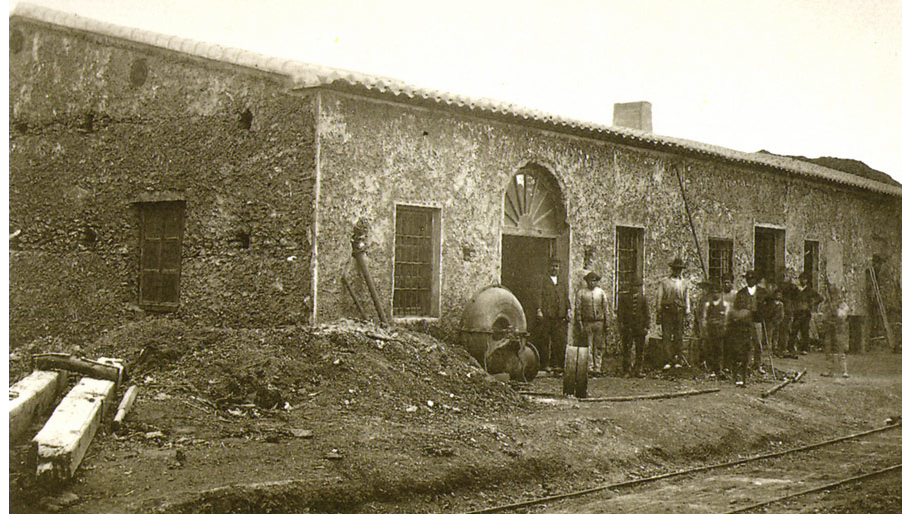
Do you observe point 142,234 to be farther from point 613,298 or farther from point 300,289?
point 613,298

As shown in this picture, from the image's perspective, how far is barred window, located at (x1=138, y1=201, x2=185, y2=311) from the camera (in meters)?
10.9

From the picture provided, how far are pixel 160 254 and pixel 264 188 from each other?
6.54 ft

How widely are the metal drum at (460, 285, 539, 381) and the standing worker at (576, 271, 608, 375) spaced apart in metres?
1.44

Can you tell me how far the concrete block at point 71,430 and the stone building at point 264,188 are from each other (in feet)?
8.40

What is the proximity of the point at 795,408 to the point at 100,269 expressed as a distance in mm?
8494

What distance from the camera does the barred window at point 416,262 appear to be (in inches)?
422

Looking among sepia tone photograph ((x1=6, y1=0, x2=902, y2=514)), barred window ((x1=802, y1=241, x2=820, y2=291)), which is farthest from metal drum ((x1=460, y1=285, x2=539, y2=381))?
barred window ((x1=802, y1=241, x2=820, y2=291))

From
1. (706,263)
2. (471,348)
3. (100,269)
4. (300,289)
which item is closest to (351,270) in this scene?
(300,289)

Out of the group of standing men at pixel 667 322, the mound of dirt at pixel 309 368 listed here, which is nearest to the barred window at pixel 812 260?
the group of standing men at pixel 667 322

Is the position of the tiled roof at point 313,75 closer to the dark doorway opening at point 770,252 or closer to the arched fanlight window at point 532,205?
the arched fanlight window at point 532,205

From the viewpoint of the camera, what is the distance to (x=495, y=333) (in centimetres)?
1065

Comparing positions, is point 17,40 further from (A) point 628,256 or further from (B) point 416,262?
(A) point 628,256

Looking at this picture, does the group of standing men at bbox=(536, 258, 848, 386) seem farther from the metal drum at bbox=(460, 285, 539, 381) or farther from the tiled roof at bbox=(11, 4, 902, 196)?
the tiled roof at bbox=(11, 4, 902, 196)

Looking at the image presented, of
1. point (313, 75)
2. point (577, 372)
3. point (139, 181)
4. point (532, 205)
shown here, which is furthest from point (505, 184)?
point (139, 181)
